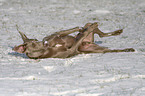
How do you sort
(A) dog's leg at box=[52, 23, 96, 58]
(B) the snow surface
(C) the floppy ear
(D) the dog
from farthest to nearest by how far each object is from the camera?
(A) dog's leg at box=[52, 23, 96, 58]
(D) the dog
(C) the floppy ear
(B) the snow surface

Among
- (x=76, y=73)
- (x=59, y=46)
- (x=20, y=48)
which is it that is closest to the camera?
(x=76, y=73)

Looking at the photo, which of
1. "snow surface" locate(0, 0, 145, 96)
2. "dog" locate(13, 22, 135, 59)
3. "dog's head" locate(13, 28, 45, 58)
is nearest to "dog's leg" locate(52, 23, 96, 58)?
"dog" locate(13, 22, 135, 59)

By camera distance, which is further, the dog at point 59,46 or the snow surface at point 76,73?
the dog at point 59,46

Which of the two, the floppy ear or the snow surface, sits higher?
the floppy ear

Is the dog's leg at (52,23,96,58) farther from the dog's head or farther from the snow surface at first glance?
the dog's head

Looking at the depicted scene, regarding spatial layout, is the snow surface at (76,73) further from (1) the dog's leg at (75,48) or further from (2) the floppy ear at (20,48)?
(2) the floppy ear at (20,48)

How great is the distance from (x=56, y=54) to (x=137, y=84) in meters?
2.91

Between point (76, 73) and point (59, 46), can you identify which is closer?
point (76, 73)

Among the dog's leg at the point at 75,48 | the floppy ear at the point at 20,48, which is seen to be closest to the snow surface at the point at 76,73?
the dog's leg at the point at 75,48

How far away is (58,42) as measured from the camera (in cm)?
763

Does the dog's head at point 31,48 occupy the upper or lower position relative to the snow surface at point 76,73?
upper

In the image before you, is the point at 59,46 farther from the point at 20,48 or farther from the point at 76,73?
the point at 76,73

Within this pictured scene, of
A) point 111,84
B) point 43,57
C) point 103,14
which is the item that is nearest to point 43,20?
point 103,14

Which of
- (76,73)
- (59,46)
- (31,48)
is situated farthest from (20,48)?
(76,73)
